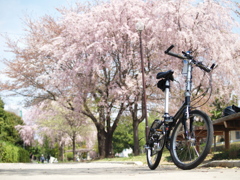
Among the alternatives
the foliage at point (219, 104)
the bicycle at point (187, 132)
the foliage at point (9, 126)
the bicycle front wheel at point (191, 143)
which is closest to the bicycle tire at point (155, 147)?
the bicycle at point (187, 132)

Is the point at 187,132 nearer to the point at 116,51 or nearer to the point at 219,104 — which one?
the point at 116,51

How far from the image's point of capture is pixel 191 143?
539 cm

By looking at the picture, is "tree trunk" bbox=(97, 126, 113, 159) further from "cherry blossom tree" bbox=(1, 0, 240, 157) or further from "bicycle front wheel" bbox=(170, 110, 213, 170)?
"bicycle front wheel" bbox=(170, 110, 213, 170)

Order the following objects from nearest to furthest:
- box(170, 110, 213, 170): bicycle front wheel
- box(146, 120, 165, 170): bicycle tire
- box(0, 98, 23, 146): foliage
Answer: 1. box(170, 110, 213, 170): bicycle front wheel
2. box(146, 120, 165, 170): bicycle tire
3. box(0, 98, 23, 146): foliage

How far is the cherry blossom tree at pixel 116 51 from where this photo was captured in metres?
18.7

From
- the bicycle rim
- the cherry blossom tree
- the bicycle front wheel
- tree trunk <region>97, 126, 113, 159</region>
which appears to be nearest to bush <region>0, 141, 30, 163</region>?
the cherry blossom tree

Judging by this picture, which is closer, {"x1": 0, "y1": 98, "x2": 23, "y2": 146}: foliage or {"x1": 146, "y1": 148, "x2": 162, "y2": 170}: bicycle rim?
{"x1": 146, "y1": 148, "x2": 162, "y2": 170}: bicycle rim

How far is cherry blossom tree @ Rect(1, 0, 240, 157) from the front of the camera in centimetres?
1873

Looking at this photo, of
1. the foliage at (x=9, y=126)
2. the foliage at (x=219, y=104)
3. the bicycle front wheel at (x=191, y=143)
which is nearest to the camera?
the bicycle front wheel at (x=191, y=143)

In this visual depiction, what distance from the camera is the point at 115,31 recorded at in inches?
823

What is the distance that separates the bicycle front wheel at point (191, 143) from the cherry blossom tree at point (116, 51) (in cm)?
1305

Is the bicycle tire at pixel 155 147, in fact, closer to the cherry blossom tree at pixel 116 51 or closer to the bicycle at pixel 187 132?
the bicycle at pixel 187 132

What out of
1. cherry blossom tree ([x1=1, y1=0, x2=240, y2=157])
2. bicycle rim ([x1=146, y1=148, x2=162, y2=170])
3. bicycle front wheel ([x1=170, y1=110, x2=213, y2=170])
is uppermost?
cherry blossom tree ([x1=1, y1=0, x2=240, y2=157])

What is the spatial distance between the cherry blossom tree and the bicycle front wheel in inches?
514
